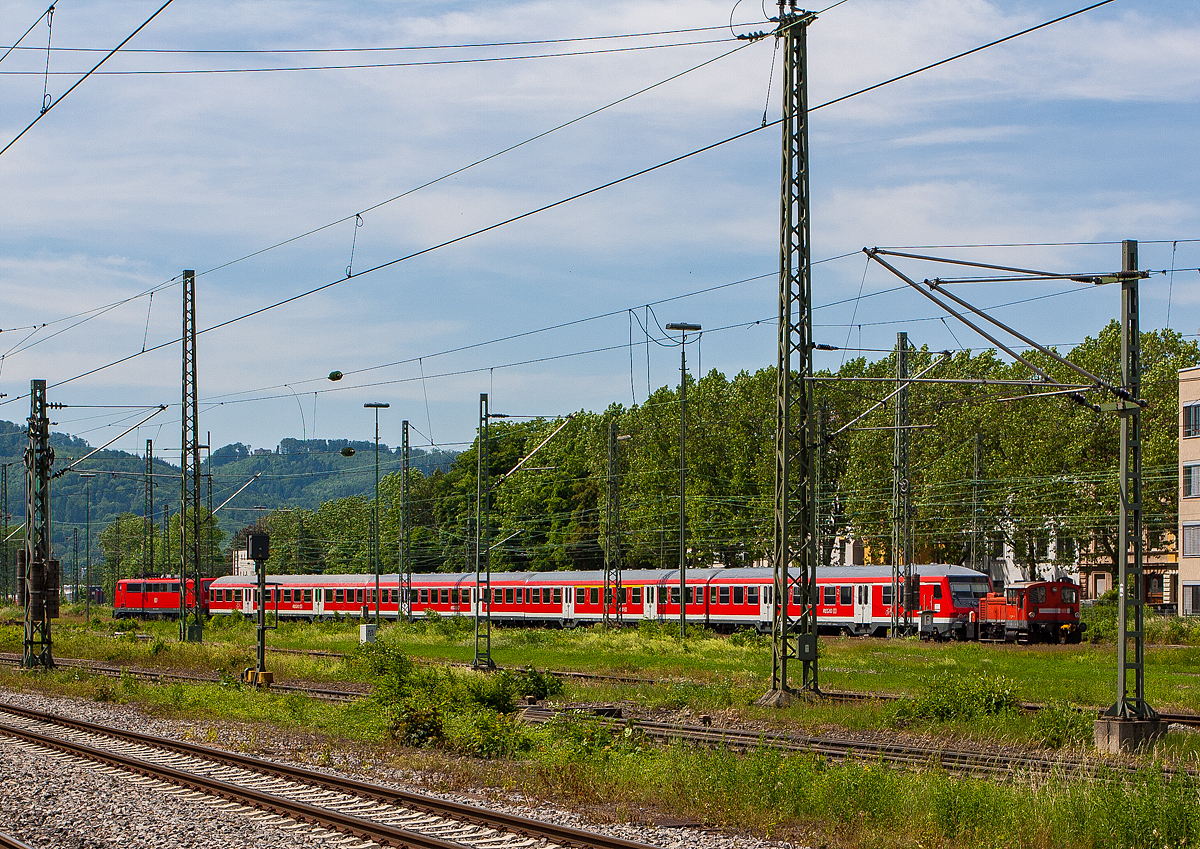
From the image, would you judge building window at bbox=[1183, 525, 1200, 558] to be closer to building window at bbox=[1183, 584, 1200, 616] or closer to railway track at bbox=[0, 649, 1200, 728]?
building window at bbox=[1183, 584, 1200, 616]

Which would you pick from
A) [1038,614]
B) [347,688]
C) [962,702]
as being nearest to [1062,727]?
[962,702]

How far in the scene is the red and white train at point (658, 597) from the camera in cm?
4881

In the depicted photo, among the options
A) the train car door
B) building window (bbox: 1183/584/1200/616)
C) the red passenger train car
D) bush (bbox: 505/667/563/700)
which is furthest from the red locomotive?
the red passenger train car

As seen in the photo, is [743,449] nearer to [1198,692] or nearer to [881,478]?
[881,478]

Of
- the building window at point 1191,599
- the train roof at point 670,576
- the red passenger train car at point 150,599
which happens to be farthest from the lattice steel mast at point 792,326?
the red passenger train car at point 150,599

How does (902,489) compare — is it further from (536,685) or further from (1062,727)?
(1062,727)

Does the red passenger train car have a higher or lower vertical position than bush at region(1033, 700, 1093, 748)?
lower

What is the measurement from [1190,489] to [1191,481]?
38 centimetres

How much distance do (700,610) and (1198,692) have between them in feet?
101

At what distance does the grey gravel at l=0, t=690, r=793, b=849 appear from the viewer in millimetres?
11344

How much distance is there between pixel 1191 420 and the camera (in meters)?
56.2

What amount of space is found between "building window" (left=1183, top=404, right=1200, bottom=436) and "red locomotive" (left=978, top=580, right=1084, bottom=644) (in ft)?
46.3

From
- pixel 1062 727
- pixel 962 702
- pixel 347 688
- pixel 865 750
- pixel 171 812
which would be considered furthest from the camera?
pixel 347 688

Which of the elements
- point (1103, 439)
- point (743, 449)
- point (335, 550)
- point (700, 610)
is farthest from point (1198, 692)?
point (335, 550)
